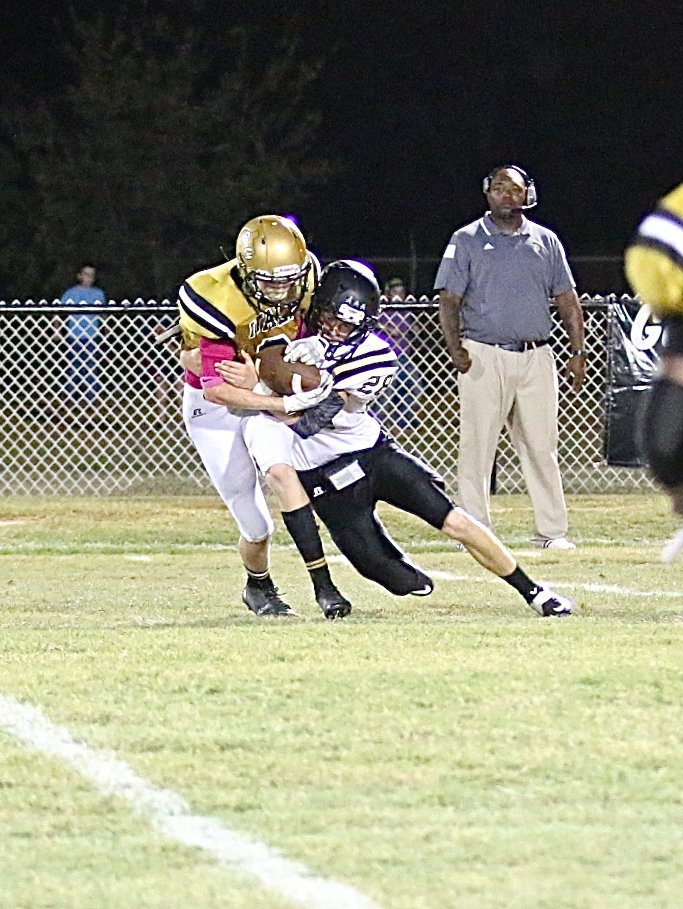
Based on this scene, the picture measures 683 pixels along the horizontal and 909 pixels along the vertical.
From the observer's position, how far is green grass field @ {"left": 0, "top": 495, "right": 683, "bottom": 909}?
3.96 meters

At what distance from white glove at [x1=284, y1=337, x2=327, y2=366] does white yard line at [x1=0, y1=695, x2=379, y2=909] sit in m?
2.53

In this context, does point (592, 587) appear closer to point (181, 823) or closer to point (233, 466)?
point (233, 466)

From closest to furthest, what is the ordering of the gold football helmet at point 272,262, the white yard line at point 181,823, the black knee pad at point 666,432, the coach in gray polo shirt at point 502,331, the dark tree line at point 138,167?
1. the black knee pad at point 666,432
2. the white yard line at point 181,823
3. the gold football helmet at point 272,262
4. the coach in gray polo shirt at point 502,331
5. the dark tree line at point 138,167

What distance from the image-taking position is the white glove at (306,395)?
7.81 m

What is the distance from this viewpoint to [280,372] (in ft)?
25.9

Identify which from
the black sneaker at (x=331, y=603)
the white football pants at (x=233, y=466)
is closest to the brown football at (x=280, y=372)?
the white football pants at (x=233, y=466)

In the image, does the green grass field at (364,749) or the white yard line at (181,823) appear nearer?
the white yard line at (181,823)

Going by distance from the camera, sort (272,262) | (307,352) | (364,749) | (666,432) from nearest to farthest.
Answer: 1. (666,432)
2. (364,749)
3. (272,262)
4. (307,352)

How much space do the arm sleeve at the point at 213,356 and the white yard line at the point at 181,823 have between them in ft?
8.29

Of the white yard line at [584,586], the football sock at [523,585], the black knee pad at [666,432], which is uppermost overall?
the black knee pad at [666,432]

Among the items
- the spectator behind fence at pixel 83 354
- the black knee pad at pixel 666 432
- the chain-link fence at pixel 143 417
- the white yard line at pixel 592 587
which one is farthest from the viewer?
the spectator behind fence at pixel 83 354

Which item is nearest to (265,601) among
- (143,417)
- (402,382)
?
(143,417)

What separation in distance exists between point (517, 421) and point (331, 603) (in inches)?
150

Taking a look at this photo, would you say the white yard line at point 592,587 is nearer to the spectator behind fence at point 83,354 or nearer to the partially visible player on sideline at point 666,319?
the partially visible player on sideline at point 666,319
